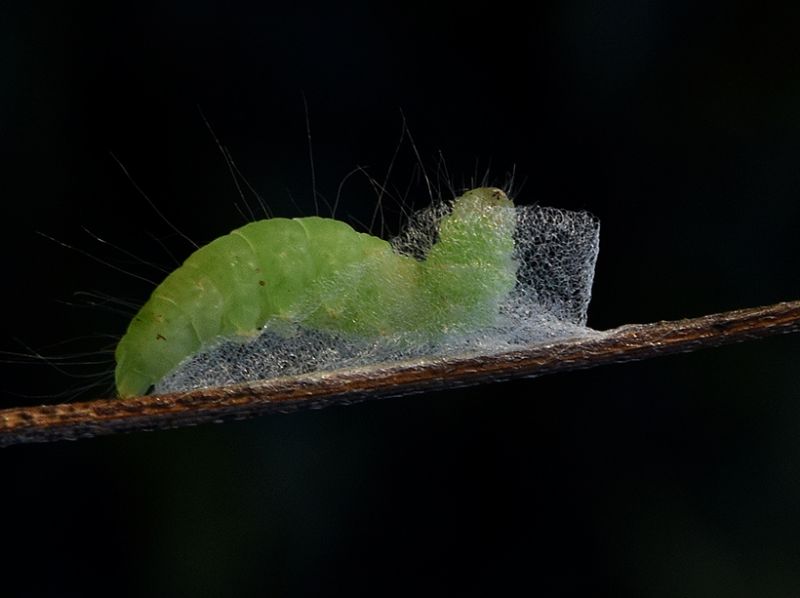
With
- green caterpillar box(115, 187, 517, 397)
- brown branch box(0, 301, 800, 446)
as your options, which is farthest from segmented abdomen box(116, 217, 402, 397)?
brown branch box(0, 301, 800, 446)

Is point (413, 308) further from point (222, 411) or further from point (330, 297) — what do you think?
point (222, 411)

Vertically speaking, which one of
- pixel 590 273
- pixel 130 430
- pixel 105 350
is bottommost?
pixel 130 430

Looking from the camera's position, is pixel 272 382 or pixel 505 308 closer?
pixel 272 382

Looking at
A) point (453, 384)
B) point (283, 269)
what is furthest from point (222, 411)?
point (283, 269)

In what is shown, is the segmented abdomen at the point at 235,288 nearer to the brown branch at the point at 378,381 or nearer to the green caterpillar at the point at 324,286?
the green caterpillar at the point at 324,286

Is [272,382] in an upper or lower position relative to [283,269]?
lower

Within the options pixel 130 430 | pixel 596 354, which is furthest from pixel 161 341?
pixel 596 354
